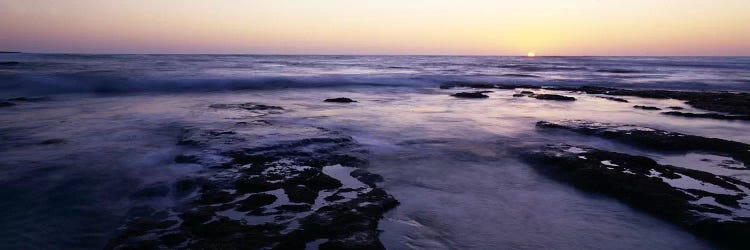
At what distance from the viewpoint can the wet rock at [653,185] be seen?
406 cm

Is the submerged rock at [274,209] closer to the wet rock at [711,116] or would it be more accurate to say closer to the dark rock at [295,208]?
the dark rock at [295,208]

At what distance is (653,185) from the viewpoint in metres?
5.12

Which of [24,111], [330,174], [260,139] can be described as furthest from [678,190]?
[24,111]

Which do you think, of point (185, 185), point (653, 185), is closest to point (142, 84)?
point (185, 185)

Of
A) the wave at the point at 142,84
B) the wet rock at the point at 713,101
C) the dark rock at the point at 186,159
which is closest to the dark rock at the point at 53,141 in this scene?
the dark rock at the point at 186,159

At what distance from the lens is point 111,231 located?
3.89m

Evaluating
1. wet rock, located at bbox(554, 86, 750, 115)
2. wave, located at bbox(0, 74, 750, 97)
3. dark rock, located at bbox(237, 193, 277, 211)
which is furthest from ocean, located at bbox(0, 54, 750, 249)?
wave, located at bbox(0, 74, 750, 97)

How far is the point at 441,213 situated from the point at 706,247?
2193mm

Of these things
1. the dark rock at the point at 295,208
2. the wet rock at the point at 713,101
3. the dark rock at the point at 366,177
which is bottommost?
the dark rock at the point at 295,208

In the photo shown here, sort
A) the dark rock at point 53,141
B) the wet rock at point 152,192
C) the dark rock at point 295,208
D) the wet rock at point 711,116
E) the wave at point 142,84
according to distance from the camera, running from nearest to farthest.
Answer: the dark rock at point 295,208 < the wet rock at point 152,192 < the dark rock at point 53,141 < the wet rock at point 711,116 < the wave at point 142,84

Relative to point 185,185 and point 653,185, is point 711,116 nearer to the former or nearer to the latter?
point 653,185

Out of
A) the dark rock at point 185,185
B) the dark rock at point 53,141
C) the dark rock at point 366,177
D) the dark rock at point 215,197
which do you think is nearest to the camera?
the dark rock at point 215,197

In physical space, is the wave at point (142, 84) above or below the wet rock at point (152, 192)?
above

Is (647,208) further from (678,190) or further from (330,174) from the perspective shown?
(330,174)
